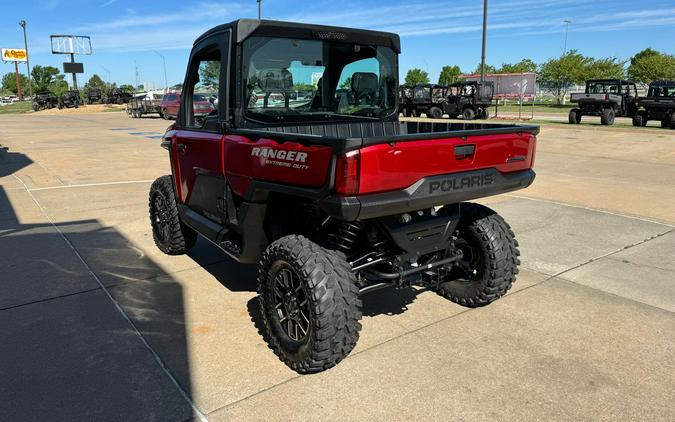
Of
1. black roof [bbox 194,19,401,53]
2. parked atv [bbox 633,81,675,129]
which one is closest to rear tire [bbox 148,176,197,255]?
black roof [bbox 194,19,401,53]

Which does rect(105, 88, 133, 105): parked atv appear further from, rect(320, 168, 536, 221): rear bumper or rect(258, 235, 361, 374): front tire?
rect(320, 168, 536, 221): rear bumper

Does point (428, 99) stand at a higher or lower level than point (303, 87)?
higher

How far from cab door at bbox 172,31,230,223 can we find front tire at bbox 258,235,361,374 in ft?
3.06

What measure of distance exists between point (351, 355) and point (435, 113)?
94.0 feet

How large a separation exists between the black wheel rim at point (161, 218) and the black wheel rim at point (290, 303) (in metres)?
2.18

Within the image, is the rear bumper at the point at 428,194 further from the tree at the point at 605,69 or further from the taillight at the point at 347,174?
the tree at the point at 605,69

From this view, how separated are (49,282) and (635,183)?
962cm

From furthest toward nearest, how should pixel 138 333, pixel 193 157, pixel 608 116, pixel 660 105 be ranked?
pixel 608 116 → pixel 660 105 → pixel 193 157 → pixel 138 333

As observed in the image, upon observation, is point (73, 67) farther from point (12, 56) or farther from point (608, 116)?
point (608, 116)

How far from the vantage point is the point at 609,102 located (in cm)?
2384

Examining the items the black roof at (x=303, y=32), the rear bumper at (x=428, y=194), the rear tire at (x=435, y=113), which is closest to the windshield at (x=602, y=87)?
the rear tire at (x=435, y=113)

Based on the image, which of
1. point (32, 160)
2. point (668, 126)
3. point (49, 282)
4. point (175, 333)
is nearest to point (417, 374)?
point (175, 333)

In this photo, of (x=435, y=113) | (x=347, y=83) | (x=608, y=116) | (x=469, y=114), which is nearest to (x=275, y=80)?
(x=347, y=83)

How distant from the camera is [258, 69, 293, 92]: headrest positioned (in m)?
3.59
